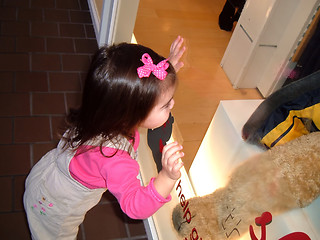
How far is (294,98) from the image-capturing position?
84cm

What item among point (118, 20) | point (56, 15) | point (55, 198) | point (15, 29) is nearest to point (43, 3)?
point (56, 15)

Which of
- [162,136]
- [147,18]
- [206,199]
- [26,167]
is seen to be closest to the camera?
[206,199]

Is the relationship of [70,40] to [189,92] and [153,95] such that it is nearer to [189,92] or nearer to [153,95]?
[189,92]

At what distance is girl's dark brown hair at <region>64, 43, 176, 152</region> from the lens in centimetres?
84

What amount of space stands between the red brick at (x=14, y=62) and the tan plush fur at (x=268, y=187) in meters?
1.63

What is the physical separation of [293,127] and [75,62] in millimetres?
1706

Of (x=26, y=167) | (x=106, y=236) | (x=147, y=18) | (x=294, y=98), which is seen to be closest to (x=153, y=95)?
(x=294, y=98)

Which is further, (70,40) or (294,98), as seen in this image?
(70,40)

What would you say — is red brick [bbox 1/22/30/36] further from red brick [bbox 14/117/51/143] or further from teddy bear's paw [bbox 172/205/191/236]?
teddy bear's paw [bbox 172/205/191/236]

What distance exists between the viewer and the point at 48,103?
1.93m

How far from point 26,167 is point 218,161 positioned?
985 mm

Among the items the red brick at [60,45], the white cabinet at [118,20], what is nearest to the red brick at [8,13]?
the red brick at [60,45]

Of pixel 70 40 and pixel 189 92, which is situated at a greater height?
pixel 189 92

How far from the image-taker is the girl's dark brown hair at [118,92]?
0.84 meters
